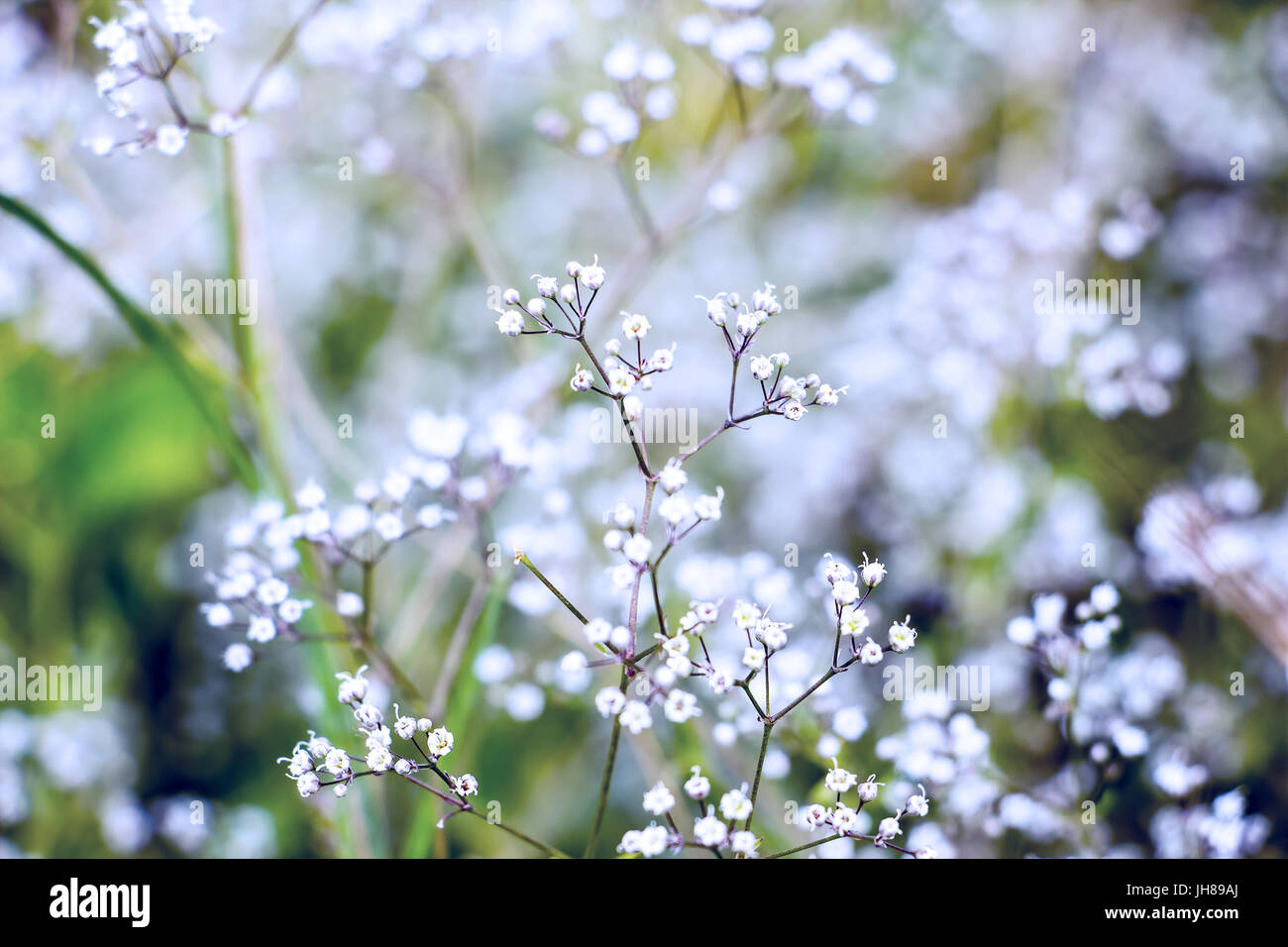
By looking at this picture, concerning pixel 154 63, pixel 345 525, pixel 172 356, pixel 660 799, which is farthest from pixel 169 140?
pixel 660 799

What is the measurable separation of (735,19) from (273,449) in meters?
0.61

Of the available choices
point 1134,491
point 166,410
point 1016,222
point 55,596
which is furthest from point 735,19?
point 55,596

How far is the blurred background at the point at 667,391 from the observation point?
2.55 ft

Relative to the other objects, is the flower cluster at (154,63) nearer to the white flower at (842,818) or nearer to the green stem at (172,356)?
the green stem at (172,356)

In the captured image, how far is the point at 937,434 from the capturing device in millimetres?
1163

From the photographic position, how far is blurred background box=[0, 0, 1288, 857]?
30.6 inches

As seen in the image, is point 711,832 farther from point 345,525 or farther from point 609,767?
point 345,525

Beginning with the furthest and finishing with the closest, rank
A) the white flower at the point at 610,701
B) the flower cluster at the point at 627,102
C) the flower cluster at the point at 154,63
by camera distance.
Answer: the flower cluster at the point at 627,102
the flower cluster at the point at 154,63
the white flower at the point at 610,701

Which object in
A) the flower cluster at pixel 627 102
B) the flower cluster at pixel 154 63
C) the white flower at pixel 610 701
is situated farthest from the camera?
the flower cluster at pixel 627 102

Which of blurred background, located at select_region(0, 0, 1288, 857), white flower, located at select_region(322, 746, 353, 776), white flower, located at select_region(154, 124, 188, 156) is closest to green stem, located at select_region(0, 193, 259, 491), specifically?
blurred background, located at select_region(0, 0, 1288, 857)

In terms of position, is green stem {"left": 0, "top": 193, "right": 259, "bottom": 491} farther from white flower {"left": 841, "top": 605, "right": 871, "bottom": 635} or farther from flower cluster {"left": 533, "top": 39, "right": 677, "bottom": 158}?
white flower {"left": 841, "top": 605, "right": 871, "bottom": 635}

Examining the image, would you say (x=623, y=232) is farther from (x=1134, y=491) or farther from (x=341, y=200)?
(x=1134, y=491)

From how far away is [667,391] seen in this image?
4.07ft

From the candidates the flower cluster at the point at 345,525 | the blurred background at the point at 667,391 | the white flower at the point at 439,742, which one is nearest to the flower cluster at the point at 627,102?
the blurred background at the point at 667,391
